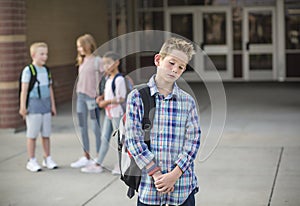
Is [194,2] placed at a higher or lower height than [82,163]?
higher

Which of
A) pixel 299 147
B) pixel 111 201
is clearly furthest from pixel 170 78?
pixel 299 147

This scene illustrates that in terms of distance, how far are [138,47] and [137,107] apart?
16801 mm

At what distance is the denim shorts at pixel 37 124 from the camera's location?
8.12 metres

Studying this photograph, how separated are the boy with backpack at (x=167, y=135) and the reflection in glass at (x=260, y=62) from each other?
59.1 feet

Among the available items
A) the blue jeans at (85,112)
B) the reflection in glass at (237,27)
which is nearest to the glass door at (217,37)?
the reflection in glass at (237,27)

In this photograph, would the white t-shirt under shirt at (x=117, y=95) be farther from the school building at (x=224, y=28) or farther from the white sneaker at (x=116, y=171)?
the school building at (x=224, y=28)

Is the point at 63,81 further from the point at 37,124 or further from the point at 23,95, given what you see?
the point at 23,95

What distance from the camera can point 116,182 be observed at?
756 centimetres

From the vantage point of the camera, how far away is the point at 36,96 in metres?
8.06

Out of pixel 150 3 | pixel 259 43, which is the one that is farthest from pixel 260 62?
pixel 150 3

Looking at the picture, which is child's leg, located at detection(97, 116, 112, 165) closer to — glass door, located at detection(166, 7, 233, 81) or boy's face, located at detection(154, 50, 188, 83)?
Result: boy's face, located at detection(154, 50, 188, 83)

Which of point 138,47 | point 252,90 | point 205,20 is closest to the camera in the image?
point 252,90

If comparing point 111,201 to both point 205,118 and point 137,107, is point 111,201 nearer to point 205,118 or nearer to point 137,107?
point 137,107

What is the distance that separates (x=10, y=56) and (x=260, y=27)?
1188 cm
